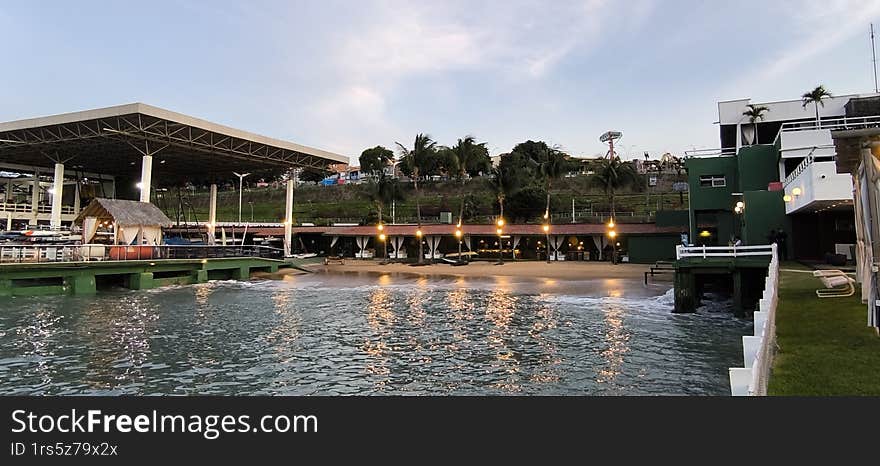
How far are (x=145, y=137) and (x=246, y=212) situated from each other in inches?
2237

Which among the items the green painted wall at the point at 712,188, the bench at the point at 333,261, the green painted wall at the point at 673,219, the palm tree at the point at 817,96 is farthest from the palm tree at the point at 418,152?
the palm tree at the point at 817,96

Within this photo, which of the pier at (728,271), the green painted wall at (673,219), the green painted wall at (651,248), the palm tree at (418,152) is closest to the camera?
the pier at (728,271)

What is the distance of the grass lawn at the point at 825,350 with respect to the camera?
5.97 m

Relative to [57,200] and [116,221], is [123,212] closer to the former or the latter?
[116,221]

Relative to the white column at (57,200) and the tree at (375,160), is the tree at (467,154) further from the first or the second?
the white column at (57,200)

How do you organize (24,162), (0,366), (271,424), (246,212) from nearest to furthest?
1. (271,424)
2. (0,366)
3. (24,162)
4. (246,212)

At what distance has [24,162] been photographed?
49.3m

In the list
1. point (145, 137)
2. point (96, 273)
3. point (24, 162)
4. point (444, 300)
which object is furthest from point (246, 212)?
point (444, 300)

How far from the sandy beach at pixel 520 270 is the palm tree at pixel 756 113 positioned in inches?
549

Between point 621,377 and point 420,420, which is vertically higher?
point 420,420

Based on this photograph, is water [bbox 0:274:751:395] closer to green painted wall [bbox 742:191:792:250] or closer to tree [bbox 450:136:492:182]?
green painted wall [bbox 742:191:792:250]

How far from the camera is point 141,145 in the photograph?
135 ft

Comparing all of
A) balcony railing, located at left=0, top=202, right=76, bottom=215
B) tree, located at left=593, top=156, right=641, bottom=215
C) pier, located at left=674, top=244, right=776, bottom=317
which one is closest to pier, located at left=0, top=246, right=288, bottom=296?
balcony railing, located at left=0, top=202, right=76, bottom=215

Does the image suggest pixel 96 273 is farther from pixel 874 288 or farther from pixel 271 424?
pixel 874 288
